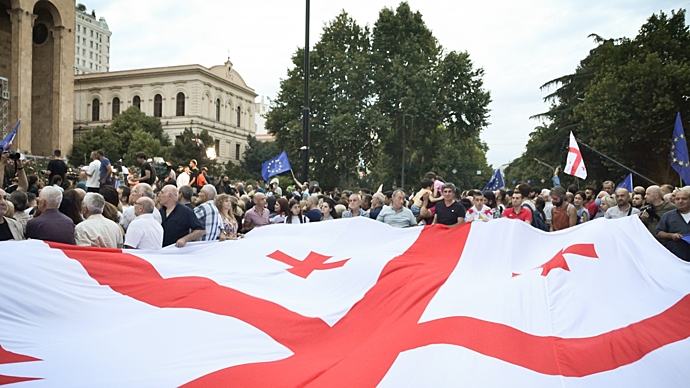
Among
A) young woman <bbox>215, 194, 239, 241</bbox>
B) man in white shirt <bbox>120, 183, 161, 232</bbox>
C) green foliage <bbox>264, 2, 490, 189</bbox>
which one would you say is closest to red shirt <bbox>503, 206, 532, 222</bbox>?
young woman <bbox>215, 194, 239, 241</bbox>

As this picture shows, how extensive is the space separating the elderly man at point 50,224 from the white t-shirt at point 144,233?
60 cm

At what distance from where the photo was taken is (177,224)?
6.52 m

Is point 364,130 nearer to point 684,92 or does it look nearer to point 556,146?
point 556,146

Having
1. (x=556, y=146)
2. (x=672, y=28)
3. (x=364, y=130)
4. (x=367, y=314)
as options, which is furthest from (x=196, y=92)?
(x=367, y=314)

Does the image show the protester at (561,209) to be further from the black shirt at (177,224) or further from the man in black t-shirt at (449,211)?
the black shirt at (177,224)

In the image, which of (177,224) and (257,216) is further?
(257,216)

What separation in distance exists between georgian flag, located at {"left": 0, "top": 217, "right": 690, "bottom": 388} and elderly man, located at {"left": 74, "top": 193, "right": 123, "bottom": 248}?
18.2 inches

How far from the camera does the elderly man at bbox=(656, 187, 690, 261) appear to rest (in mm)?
6289

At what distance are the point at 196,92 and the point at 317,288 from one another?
70632 mm

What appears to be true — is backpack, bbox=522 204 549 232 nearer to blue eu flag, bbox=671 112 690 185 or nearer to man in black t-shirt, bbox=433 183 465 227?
man in black t-shirt, bbox=433 183 465 227

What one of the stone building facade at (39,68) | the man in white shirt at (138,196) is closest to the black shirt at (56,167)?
the man in white shirt at (138,196)

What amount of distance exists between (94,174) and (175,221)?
19.0 ft

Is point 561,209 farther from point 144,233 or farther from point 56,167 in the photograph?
point 56,167

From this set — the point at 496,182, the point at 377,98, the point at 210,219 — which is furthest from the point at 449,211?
the point at 377,98
